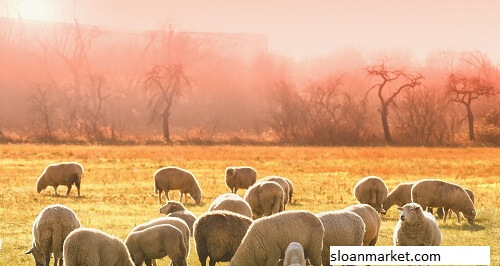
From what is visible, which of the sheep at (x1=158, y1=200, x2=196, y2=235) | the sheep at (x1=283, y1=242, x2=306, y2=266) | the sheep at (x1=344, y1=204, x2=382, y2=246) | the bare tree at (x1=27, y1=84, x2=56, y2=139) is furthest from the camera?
the bare tree at (x1=27, y1=84, x2=56, y2=139)

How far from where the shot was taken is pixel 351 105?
71.2 m

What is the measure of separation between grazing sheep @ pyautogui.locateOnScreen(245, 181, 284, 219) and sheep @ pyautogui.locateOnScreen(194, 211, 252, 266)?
5171mm

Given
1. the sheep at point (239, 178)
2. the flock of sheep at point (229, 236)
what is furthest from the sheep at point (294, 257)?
the sheep at point (239, 178)

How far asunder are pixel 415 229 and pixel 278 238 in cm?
341

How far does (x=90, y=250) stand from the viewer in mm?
12516

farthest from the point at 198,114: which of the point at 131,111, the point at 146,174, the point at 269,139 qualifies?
the point at 146,174

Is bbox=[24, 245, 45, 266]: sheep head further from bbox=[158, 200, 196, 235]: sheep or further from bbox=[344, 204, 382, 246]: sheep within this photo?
bbox=[344, 204, 382, 246]: sheep

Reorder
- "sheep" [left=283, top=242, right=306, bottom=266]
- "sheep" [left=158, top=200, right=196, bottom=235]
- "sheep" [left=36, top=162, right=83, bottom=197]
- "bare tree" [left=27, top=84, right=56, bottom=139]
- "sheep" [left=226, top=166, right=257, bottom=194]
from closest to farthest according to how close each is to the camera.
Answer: "sheep" [left=283, top=242, right=306, bottom=266]
"sheep" [left=158, top=200, right=196, bottom=235]
"sheep" [left=226, top=166, right=257, bottom=194]
"sheep" [left=36, top=162, right=83, bottom=197]
"bare tree" [left=27, top=84, right=56, bottom=139]

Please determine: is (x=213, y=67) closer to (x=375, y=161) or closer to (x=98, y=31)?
(x=98, y=31)

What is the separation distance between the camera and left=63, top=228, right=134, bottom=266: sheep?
41.0 feet

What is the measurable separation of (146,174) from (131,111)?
175 ft

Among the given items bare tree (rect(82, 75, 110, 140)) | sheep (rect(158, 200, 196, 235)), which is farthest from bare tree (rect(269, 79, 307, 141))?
sheep (rect(158, 200, 196, 235))

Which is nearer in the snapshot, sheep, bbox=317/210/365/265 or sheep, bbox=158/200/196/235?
sheep, bbox=317/210/365/265

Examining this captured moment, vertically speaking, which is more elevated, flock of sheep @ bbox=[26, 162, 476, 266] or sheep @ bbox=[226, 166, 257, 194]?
flock of sheep @ bbox=[26, 162, 476, 266]
